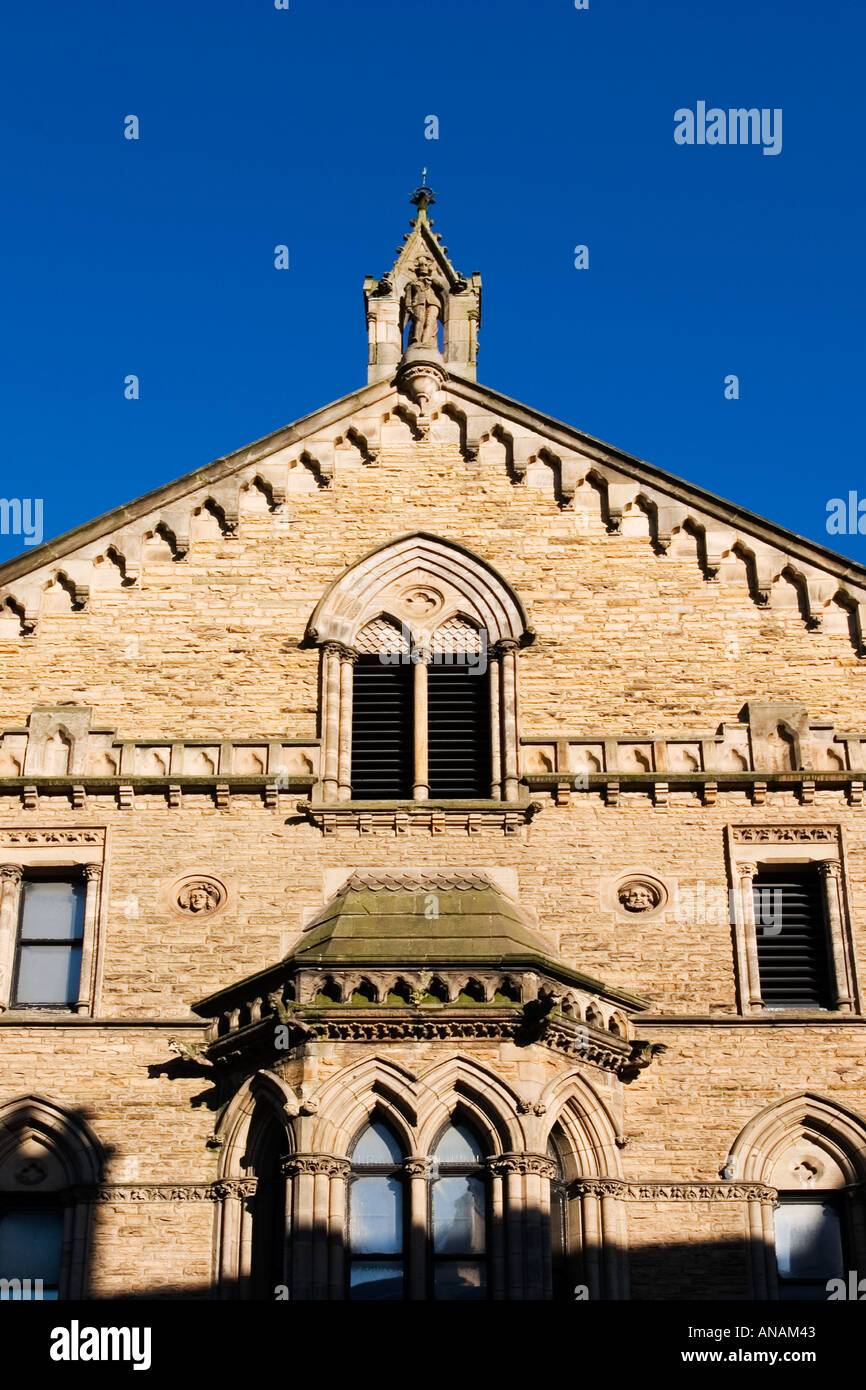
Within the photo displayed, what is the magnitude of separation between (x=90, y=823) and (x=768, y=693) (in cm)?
740

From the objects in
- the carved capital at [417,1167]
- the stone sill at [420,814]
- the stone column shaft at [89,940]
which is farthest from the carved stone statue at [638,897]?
the stone column shaft at [89,940]

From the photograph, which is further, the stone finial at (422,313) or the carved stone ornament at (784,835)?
the stone finial at (422,313)

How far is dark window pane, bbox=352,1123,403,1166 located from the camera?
64.2 ft

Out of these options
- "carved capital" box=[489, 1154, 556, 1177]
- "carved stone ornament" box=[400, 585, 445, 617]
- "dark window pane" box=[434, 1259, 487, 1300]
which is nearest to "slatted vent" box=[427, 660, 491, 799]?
"carved stone ornament" box=[400, 585, 445, 617]

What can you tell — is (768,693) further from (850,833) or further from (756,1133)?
(756,1133)

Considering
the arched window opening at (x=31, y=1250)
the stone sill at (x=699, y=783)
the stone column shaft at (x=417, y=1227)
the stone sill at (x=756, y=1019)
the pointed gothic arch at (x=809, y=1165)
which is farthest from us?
the stone sill at (x=699, y=783)

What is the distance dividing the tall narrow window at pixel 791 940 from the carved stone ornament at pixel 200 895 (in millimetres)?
5524

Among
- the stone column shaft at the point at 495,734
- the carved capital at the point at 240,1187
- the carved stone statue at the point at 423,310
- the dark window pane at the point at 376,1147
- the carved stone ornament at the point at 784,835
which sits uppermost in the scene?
the carved stone statue at the point at 423,310

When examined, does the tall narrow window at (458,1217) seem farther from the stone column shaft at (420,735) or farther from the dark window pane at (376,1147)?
the stone column shaft at (420,735)

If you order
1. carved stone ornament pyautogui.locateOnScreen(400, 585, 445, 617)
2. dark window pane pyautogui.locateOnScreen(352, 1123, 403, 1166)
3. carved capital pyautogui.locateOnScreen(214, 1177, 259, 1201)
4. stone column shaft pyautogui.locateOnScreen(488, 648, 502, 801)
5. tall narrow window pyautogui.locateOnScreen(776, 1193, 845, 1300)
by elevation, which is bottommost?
tall narrow window pyautogui.locateOnScreen(776, 1193, 845, 1300)

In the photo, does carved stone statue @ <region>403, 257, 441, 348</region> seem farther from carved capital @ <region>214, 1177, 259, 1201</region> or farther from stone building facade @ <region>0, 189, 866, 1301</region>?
carved capital @ <region>214, 1177, 259, 1201</region>

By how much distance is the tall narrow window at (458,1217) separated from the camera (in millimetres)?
18969

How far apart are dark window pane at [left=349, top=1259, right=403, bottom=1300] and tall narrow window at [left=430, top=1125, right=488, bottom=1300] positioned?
342 millimetres
